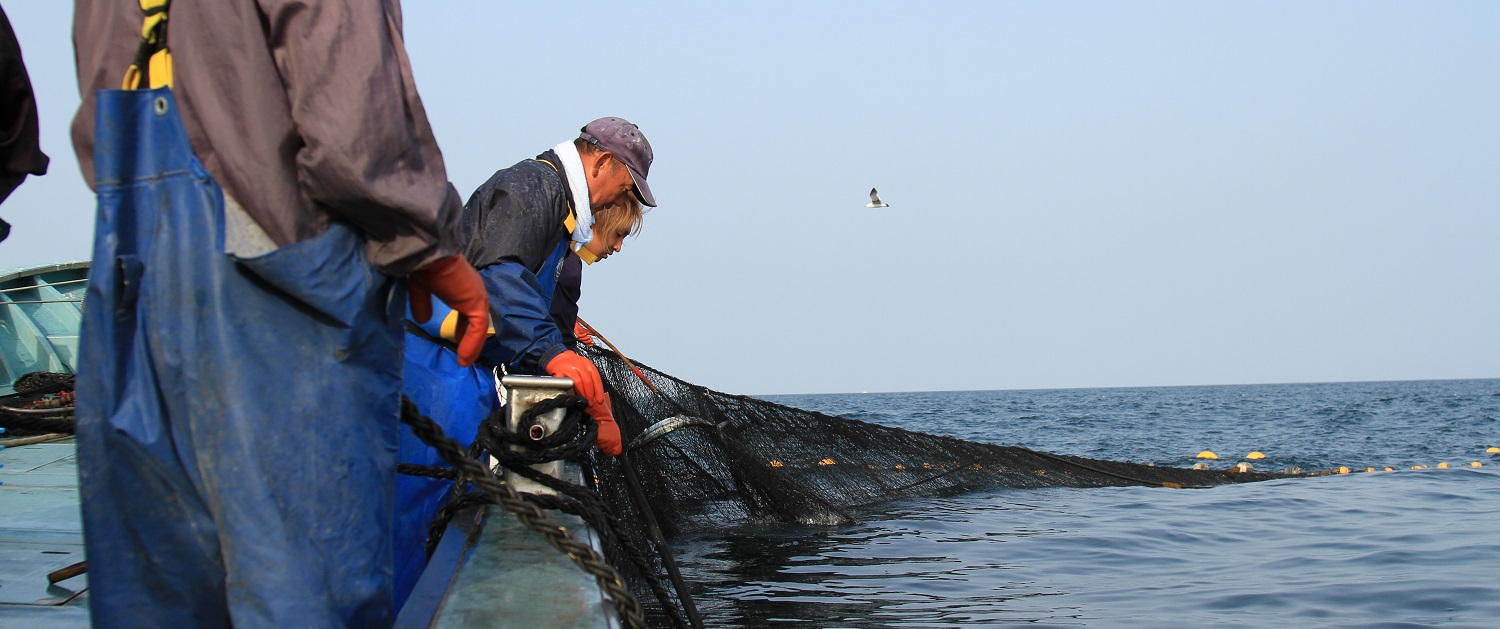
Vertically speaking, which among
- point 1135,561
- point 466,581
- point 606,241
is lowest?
point 1135,561

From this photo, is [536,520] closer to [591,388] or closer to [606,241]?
[591,388]

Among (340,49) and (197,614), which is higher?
(340,49)

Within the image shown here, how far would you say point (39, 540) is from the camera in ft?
9.68

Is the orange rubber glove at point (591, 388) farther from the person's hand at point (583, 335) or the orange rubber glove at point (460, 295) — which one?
the person's hand at point (583, 335)

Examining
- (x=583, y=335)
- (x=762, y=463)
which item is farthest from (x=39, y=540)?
(x=762, y=463)

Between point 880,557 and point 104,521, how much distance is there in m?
4.85

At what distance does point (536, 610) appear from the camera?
1628mm

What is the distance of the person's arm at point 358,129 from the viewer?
141 centimetres

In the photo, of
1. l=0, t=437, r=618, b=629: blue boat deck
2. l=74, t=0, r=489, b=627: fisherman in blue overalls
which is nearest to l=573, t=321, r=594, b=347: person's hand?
l=0, t=437, r=618, b=629: blue boat deck

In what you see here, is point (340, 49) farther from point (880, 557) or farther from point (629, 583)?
point (880, 557)

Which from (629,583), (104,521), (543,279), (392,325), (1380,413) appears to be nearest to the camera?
(104,521)

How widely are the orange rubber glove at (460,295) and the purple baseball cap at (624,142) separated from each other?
1.42m

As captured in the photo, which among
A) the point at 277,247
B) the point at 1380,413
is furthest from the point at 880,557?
the point at 1380,413

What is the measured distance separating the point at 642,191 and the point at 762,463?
3.06 metres
